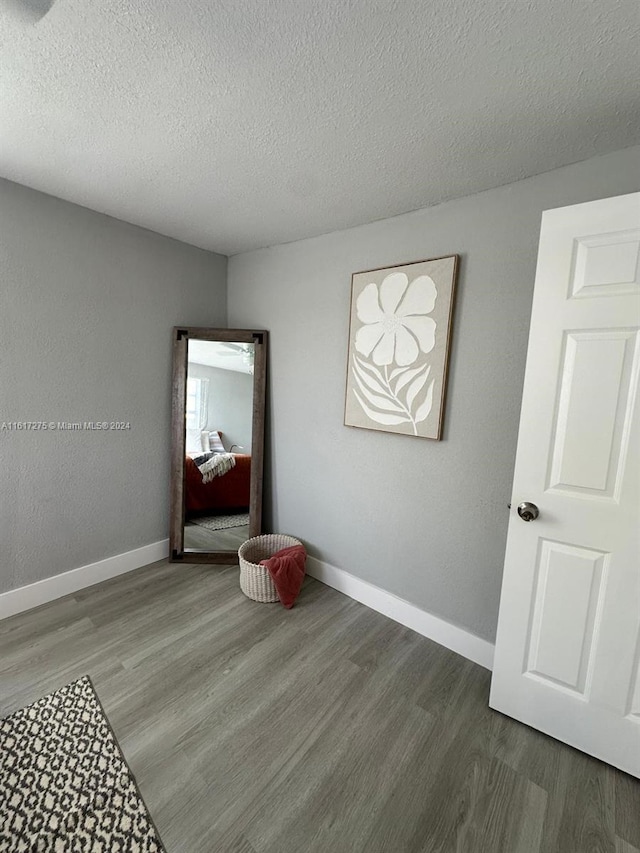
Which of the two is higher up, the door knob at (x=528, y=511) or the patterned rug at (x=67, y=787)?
the door knob at (x=528, y=511)

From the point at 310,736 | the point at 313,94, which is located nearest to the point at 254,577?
the point at 310,736

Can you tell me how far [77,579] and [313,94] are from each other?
282 centimetres

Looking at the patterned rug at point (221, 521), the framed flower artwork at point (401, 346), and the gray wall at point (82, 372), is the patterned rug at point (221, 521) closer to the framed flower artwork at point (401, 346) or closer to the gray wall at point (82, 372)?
the gray wall at point (82, 372)

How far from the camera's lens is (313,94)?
4.00 ft

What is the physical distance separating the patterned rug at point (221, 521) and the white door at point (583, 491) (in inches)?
75.8

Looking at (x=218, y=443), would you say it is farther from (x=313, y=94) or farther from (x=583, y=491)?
(x=583, y=491)

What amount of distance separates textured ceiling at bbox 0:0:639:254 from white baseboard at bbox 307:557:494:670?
2229mm

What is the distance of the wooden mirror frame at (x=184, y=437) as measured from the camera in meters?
2.65

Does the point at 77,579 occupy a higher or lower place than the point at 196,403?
lower

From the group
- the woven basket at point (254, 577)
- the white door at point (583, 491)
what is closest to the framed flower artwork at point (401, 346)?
the white door at point (583, 491)

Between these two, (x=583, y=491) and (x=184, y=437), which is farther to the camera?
(x=184, y=437)

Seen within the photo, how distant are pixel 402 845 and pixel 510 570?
959 mm

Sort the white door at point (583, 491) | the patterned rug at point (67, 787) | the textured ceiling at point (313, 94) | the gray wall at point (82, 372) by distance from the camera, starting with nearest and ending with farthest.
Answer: the textured ceiling at point (313, 94) → the patterned rug at point (67, 787) → the white door at point (583, 491) → the gray wall at point (82, 372)

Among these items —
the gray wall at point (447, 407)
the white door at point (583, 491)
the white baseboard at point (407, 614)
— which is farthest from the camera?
the white baseboard at point (407, 614)
